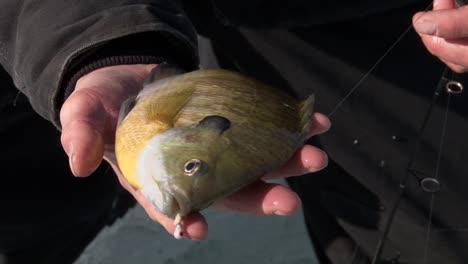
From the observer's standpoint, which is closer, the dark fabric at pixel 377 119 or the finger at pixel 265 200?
the finger at pixel 265 200

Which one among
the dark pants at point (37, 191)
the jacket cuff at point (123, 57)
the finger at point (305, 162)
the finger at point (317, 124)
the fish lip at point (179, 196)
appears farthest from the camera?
the dark pants at point (37, 191)

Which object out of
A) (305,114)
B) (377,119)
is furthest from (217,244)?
(305,114)

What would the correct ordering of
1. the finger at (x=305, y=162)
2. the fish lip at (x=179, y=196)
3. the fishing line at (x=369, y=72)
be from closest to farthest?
the fish lip at (x=179, y=196) < the finger at (x=305, y=162) < the fishing line at (x=369, y=72)

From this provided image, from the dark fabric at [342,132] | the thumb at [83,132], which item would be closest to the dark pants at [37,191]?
the dark fabric at [342,132]

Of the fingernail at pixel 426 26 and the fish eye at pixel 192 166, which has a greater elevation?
the fingernail at pixel 426 26

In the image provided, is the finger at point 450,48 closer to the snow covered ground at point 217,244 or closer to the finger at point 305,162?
the finger at point 305,162

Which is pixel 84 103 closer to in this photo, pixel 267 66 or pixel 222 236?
pixel 267 66

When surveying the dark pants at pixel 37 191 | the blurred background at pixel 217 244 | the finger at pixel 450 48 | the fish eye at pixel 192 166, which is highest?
the finger at pixel 450 48
